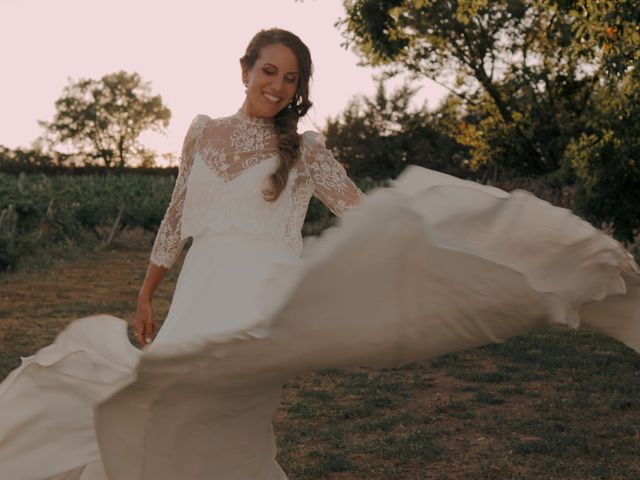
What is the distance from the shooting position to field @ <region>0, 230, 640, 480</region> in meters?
5.34

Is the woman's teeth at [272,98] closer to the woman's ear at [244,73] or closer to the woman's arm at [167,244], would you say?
the woman's ear at [244,73]

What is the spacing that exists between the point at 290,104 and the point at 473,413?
3.98 meters

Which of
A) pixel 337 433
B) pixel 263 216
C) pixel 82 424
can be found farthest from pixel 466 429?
pixel 82 424

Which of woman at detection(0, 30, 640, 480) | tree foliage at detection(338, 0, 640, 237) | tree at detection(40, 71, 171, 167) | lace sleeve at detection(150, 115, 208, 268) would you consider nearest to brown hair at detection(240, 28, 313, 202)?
woman at detection(0, 30, 640, 480)

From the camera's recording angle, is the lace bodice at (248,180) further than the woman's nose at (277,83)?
No

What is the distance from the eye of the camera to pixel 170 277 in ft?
54.5

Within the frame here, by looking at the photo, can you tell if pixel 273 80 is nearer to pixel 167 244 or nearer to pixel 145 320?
pixel 167 244

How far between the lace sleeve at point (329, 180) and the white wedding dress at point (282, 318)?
24cm

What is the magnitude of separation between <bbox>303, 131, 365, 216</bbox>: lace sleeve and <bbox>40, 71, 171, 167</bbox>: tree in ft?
277

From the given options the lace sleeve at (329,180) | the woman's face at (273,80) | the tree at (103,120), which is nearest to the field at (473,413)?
the lace sleeve at (329,180)

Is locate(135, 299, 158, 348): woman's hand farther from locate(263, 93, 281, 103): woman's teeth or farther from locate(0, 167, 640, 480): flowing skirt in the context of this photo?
locate(263, 93, 281, 103): woman's teeth

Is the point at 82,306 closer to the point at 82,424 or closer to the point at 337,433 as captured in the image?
the point at 337,433

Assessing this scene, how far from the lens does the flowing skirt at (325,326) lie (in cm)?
192

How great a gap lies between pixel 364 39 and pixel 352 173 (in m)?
34.8
